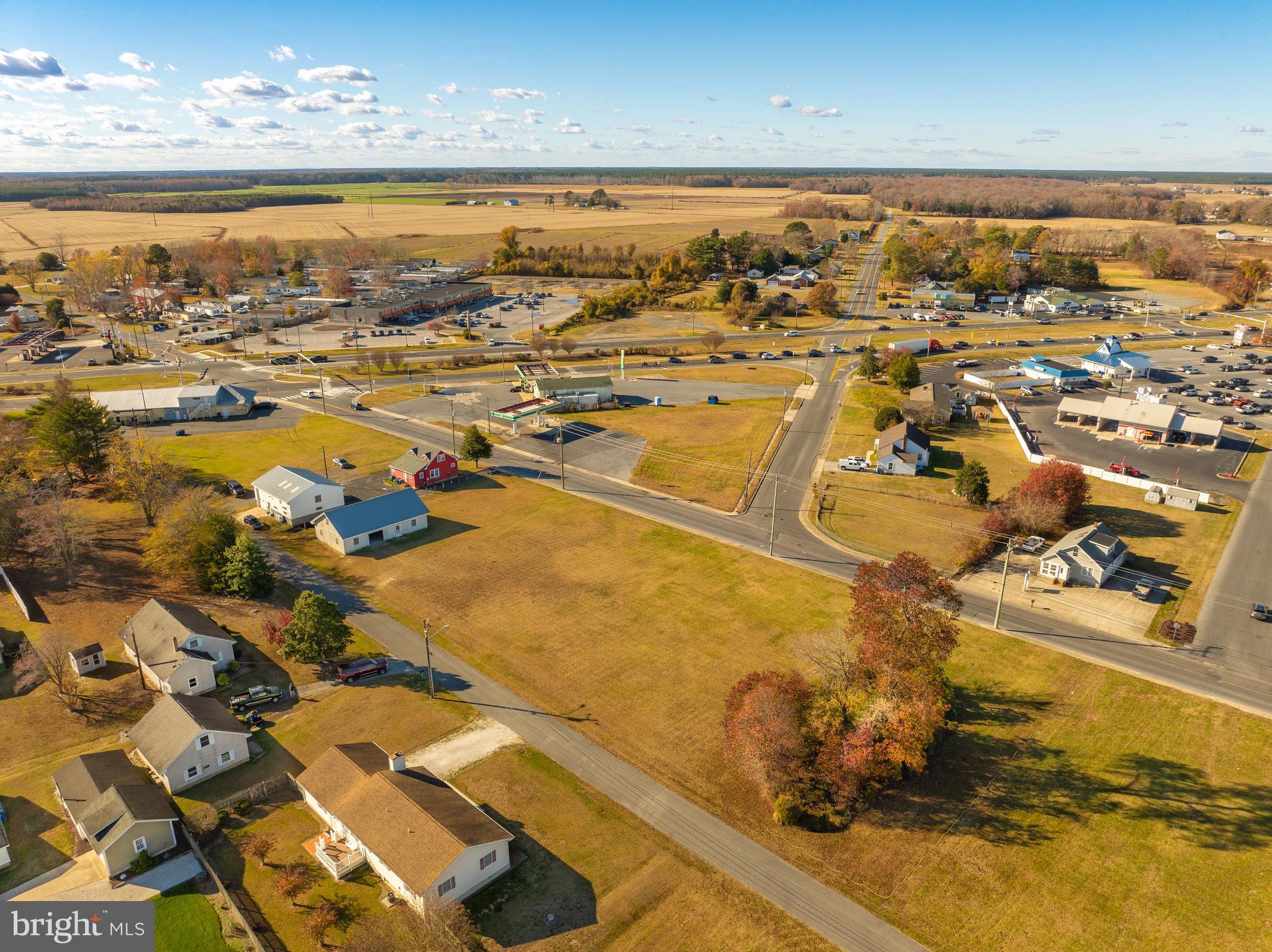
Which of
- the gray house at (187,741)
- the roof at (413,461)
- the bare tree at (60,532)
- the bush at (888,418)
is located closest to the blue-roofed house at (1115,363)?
the bush at (888,418)

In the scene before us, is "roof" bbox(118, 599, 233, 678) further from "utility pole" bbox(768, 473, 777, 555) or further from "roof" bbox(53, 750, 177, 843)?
"utility pole" bbox(768, 473, 777, 555)

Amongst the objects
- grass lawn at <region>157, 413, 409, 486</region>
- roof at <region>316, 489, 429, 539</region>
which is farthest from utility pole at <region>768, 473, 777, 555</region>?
grass lawn at <region>157, 413, 409, 486</region>

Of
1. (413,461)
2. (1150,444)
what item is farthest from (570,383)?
(1150,444)

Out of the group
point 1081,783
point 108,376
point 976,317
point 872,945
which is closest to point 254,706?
point 872,945

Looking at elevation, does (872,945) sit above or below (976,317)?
below

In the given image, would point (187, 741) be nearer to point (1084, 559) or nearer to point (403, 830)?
point (403, 830)

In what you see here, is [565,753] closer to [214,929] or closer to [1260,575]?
[214,929]

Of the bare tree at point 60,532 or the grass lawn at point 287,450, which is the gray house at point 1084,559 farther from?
the bare tree at point 60,532
